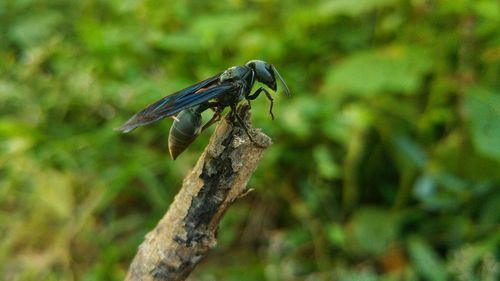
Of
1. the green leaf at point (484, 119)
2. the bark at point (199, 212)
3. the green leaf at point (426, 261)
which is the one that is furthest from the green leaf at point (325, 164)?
the bark at point (199, 212)

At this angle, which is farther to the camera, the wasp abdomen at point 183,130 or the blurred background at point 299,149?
the blurred background at point 299,149

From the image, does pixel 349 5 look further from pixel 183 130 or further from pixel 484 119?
pixel 183 130

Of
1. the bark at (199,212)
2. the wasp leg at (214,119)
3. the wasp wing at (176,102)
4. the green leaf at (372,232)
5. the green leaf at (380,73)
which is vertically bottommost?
the green leaf at (372,232)

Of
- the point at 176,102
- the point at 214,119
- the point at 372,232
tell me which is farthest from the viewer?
the point at 372,232

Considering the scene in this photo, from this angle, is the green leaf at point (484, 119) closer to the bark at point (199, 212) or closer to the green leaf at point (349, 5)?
the green leaf at point (349, 5)

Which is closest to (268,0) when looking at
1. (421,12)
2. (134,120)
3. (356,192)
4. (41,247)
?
(421,12)

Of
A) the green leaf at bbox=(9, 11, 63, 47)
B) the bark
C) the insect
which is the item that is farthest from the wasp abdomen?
the green leaf at bbox=(9, 11, 63, 47)

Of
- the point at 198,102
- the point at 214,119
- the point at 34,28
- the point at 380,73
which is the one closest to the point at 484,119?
the point at 380,73
